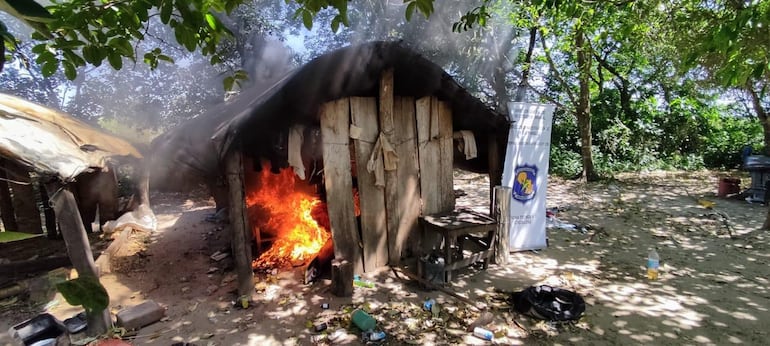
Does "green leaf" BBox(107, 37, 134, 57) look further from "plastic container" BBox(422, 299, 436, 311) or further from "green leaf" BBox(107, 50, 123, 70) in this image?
"plastic container" BBox(422, 299, 436, 311)

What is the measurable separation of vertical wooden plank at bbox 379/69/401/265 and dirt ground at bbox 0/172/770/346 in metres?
0.53

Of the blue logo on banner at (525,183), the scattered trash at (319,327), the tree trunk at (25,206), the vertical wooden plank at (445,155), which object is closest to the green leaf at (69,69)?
the scattered trash at (319,327)

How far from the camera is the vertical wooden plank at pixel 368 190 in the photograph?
571cm

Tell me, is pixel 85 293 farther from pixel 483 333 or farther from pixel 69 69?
pixel 483 333

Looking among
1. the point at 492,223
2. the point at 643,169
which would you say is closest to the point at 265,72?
the point at 492,223

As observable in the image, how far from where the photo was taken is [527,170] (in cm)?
665

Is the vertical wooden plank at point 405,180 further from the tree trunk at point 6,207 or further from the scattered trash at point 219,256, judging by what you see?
the tree trunk at point 6,207

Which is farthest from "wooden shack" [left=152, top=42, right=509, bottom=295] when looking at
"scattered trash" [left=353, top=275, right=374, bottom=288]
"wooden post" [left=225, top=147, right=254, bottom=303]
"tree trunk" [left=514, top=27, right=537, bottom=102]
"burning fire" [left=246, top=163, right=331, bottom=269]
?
"tree trunk" [left=514, top=27, right=537, bottom=102]

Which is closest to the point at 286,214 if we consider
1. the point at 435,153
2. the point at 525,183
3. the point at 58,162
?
the point at 435,153

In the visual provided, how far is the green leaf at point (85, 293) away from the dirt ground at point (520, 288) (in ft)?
9.50

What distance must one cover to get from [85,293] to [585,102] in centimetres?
1448

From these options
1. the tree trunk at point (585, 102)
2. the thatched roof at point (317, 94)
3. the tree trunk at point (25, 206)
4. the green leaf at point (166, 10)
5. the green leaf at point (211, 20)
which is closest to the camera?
the green leaf at point (166, 10)

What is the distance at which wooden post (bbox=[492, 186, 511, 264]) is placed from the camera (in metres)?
6.12

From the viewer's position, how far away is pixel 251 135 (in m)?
5.15
